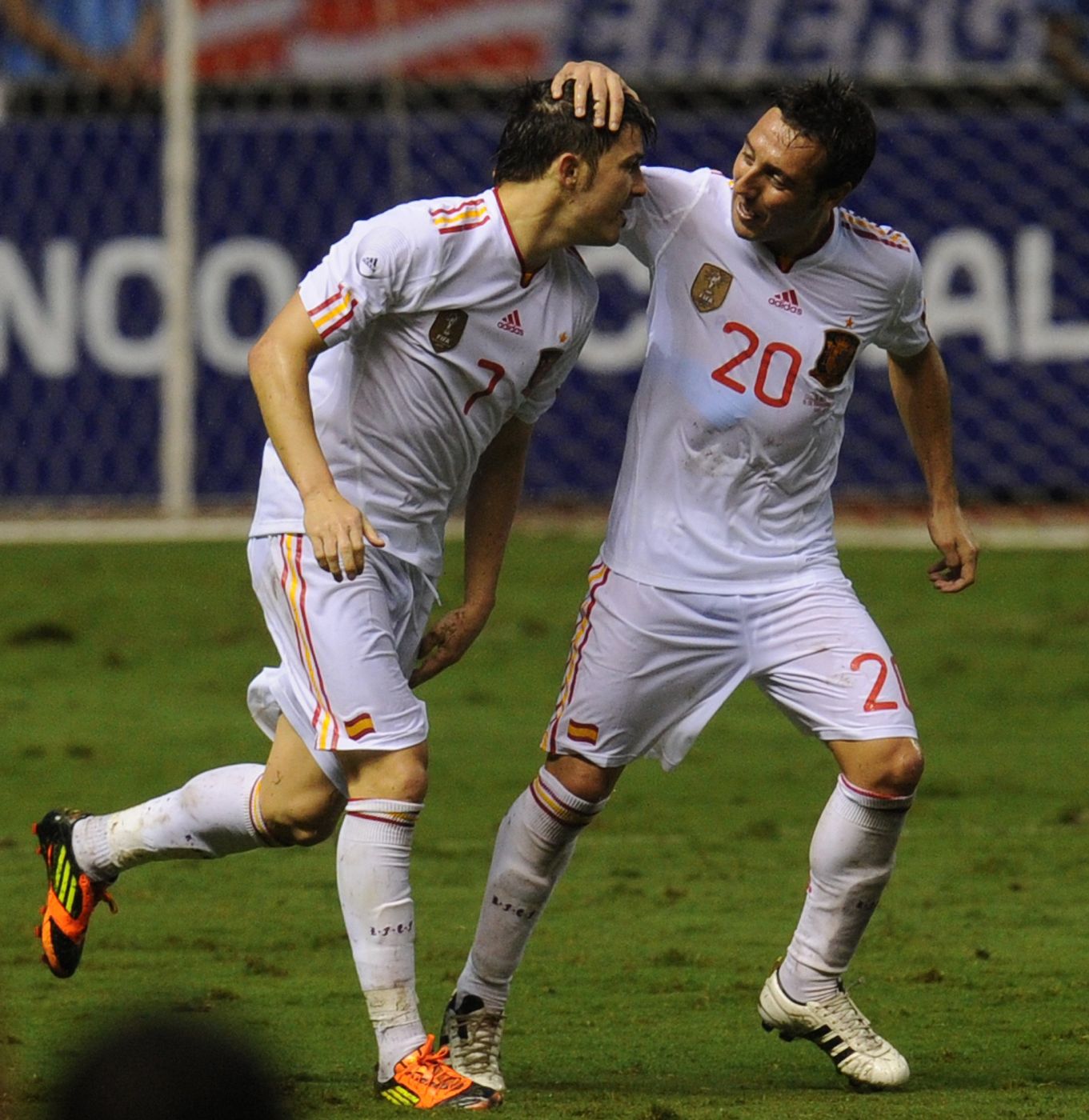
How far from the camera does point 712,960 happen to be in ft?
15.8

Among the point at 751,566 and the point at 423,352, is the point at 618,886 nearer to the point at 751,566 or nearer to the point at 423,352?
the point at 751,566

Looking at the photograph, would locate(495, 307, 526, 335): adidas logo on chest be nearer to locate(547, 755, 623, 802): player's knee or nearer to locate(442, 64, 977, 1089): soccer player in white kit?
locate(442, 64, 977, 1089): soccer player in white kit

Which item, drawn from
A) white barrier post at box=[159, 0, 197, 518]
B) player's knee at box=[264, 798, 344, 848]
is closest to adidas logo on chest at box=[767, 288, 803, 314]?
player's knee at box=[264, 798, 344, 848]

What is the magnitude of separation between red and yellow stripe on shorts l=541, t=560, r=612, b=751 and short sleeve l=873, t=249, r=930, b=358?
0.66 m

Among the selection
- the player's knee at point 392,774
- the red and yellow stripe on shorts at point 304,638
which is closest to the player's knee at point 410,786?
the player's knee at point 392,774

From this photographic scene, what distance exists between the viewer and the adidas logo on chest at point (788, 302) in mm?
4004

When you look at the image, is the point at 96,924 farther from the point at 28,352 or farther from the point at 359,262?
the point at 28,352

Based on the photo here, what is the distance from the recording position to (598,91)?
3732 mm

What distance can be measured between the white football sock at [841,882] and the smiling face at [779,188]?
96cm

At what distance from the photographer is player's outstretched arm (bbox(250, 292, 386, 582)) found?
11.2 ft

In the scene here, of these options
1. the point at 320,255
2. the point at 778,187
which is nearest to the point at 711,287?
the point at 778,187

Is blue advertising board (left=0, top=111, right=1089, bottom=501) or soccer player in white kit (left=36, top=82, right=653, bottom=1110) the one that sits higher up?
soccer player in white kit (left=36, top=82, right=653, bottom=1110)

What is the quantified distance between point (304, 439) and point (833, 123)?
106 centimetres

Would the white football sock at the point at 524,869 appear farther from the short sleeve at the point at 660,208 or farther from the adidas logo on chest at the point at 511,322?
the short sleeve at the point at 660,208
